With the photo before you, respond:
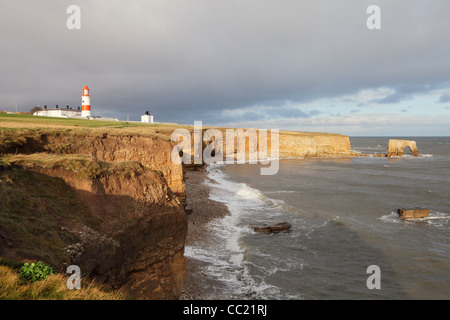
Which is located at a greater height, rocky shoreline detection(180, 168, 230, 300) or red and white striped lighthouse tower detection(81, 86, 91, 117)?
red and white striped lighthouse tower detection(81, 86, 91, 117)

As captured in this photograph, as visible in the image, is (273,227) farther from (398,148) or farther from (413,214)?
(398,148)

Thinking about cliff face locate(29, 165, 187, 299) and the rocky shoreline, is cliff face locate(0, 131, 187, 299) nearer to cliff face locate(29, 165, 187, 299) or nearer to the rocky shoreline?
cliff face locate(29, 165, 187, 299)

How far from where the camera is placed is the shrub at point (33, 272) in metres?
5.38

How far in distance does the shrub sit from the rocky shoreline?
322 inches

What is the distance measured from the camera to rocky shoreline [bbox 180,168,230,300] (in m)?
13.5

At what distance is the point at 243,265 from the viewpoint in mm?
16766

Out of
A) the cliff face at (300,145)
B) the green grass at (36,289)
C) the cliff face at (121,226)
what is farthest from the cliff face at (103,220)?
the cliff face at (300,145)

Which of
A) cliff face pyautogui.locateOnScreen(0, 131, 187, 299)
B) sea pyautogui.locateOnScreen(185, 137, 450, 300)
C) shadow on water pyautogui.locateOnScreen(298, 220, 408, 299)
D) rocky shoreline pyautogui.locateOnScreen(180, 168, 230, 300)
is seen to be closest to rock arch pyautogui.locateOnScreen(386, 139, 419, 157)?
sea pyautogui.locateOnScreen(185, 137, 450, 300)

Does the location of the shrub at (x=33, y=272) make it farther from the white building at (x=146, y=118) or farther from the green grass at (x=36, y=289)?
the white building at (x=146, y=118)

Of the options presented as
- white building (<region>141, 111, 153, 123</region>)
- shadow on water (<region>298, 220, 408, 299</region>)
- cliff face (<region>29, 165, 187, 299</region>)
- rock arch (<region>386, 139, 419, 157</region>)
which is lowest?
shadow on water (<region>298, 220, 408, 299</region>)
